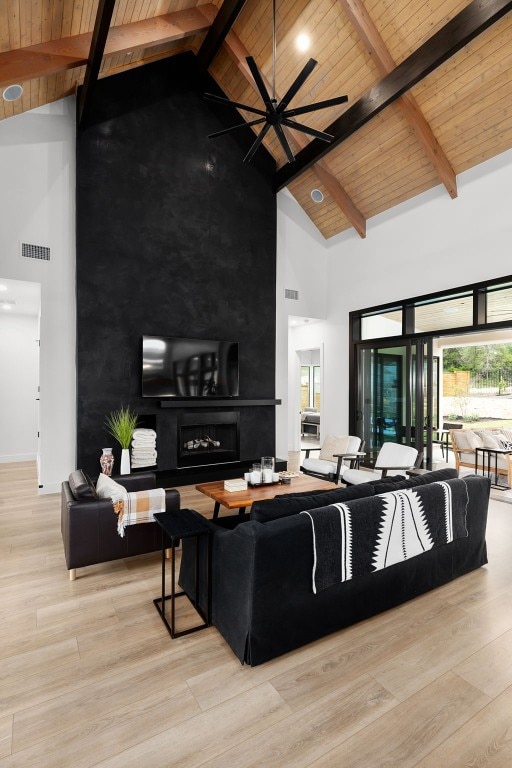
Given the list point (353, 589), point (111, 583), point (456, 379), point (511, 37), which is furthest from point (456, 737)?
point (456, 379)

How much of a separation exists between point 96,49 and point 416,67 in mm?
3284

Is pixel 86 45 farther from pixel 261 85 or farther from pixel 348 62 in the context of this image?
pixel 348 62

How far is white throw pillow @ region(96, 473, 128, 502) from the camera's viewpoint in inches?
115

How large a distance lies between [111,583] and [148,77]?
634 centimetres

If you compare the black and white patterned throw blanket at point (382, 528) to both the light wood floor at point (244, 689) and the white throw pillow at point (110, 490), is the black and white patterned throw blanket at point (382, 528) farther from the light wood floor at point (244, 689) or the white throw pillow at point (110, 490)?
the white throw pillow at point (110, 490)

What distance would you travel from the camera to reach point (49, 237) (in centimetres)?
519

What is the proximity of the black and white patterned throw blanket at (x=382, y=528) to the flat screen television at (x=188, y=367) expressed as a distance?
12.7ft

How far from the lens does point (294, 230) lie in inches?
283

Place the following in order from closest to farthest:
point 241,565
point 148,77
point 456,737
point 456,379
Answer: point 456,737 → point 241,565 → point 148,77 → point 456,379

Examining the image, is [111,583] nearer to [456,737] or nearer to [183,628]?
[183,628]

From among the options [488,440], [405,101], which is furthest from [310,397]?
[405,101]

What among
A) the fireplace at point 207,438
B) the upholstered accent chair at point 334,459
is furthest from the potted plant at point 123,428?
the upholstered accent chair at point 334,459

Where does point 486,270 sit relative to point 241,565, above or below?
above

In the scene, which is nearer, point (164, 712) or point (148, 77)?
point (164, 712)
